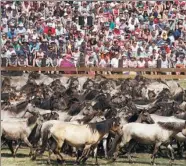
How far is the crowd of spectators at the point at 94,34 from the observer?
37.4 m

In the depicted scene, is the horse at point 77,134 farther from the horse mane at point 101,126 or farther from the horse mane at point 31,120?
the horse mane at point 31,120

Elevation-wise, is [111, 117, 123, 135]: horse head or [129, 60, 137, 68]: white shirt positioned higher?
[111, 117, 123, 135]: horse head

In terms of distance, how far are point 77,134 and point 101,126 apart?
777 mm

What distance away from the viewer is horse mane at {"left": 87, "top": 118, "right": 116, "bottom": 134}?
1955cm

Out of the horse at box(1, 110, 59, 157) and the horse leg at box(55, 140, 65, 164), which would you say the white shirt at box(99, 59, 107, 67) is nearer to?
the horse at box(1, 110, 59, 157)

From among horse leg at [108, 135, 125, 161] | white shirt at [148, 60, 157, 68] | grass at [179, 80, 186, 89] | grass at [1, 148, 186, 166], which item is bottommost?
grass at [179, 80, 186, 89]

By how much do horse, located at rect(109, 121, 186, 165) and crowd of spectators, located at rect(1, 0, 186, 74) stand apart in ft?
54.2

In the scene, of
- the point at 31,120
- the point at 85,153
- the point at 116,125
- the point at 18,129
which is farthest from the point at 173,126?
the point at 18,129

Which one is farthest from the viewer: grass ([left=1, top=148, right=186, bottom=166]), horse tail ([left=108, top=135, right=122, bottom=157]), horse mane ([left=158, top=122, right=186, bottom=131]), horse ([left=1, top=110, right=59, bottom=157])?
horse ([left=1, top=110, right=59, bottom=157])

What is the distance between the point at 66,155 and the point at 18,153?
Answer: 144cm

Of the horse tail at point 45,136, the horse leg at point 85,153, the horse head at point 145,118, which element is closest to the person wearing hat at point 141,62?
the horse head at point 145,118

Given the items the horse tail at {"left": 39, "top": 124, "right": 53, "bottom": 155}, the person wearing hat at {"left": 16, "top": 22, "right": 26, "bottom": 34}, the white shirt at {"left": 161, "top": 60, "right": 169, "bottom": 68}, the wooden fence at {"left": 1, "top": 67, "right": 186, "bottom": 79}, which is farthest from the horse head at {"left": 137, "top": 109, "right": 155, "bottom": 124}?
the person wearing hat at {"left": 16, "top": 22, "right": 26, "bottom": 34}

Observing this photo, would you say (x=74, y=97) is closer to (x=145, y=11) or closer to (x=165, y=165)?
(x=165, y=165)

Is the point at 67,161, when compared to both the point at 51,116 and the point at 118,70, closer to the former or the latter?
the point at 51,116
